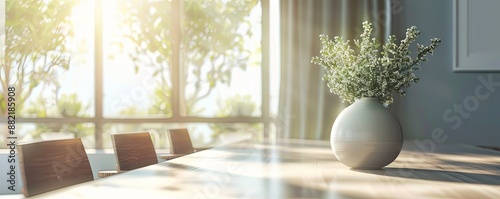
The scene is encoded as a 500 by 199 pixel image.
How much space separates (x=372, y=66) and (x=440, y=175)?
0.38 metres

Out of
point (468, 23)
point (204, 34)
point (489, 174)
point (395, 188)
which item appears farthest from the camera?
point (204, 34)

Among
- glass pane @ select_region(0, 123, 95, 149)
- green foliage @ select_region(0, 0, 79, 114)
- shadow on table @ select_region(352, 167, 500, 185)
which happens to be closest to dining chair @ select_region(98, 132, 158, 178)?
shadow on table @ select_region(352, 167, 500, 185)

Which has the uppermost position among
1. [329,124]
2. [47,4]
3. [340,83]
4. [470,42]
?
[47,4]

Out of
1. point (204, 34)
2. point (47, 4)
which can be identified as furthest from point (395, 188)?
point (47, 4)

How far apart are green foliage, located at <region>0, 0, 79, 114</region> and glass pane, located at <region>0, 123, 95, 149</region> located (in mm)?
222

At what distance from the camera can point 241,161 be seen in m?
2.16

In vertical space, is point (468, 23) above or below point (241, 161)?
above

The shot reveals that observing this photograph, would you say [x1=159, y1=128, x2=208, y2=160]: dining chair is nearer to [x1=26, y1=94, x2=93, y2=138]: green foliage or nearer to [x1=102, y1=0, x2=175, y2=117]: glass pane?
[x1=102, y1=0, x2=175, y2=117]: glass pane

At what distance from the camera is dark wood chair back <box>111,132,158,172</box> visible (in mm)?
2578

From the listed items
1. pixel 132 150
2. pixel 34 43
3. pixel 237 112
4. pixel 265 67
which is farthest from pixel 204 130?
pixel 132 150

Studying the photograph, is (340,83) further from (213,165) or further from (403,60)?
(213,165)

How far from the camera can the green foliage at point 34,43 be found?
18.5 ft

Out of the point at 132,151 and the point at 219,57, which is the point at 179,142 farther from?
the point at 219,57

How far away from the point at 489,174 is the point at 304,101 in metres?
3.41
